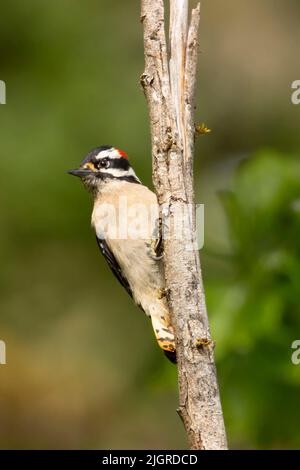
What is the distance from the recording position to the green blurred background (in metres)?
8.81

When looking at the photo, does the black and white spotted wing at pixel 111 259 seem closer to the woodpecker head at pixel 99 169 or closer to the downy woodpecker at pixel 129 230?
the downy woodpecker at pixel 129 230

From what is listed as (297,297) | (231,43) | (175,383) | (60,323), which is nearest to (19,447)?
(60,323)

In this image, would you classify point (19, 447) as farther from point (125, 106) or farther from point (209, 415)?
point (209, 415)

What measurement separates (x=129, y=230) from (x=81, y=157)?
10.7 feet

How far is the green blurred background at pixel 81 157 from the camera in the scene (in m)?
8.81

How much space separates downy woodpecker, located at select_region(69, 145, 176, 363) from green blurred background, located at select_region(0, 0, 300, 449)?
89.0 inches

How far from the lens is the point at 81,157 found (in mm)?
8617

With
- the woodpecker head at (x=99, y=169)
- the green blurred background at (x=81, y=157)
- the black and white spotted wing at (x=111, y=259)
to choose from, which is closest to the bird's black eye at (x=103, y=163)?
the woodpecker head at (x=99, y=169)

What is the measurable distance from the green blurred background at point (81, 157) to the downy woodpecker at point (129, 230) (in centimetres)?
226

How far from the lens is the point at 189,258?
4289 millimetres

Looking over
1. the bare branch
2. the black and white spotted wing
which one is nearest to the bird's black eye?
the black and white spotted wing

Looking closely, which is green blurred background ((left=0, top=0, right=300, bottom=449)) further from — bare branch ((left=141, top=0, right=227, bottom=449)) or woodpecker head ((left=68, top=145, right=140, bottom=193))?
bare branch ((left=141, top=0, right=227, bottom=449))

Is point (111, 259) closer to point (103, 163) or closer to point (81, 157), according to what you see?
point (103, 163)
